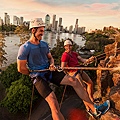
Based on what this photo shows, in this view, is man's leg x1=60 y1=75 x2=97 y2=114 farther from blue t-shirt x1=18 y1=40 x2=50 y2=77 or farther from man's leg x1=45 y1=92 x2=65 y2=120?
blue t-shirt x1=18 y1=40 x2=50 y2=77

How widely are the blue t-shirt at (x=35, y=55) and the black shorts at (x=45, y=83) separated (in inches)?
7.1

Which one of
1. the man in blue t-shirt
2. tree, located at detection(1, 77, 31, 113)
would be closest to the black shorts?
the man in blue t-shirt

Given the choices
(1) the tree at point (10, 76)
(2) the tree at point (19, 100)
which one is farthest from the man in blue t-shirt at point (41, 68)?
(1) the tree at point (10, 76)

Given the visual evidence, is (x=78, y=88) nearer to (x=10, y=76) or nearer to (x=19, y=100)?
(x=19, y=100)

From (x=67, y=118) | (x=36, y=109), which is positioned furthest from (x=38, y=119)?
(x=67, y=118)

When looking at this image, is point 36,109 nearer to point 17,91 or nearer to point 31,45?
point 17,91

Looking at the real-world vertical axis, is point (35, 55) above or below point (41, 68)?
above

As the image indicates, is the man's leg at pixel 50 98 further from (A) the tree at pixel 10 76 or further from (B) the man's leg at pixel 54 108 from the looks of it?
(A) the tree at pixel 10 76

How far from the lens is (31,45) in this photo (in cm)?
332

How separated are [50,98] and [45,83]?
1.05 ft

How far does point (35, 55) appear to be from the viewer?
3393mm

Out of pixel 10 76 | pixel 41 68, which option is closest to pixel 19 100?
pixel 10 76

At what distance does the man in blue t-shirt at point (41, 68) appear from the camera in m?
3.28

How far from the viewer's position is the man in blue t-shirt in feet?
10.8
